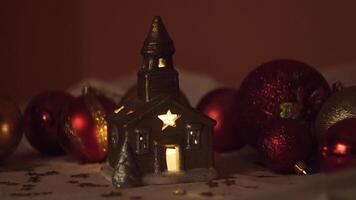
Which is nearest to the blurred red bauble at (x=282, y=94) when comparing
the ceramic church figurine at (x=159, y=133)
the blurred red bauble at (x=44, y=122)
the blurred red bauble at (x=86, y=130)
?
the ceramic church figurine at (x=159, y=133)

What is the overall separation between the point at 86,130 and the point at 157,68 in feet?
0.83

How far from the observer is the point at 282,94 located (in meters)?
1.19

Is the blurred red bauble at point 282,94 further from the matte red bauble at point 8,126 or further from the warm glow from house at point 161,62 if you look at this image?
the matte red bauble at point 8,126

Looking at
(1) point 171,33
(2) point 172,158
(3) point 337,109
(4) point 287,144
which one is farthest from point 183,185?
(1) point 171,33

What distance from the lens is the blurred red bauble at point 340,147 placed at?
96 centimetres

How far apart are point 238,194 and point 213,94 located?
0.46 meters

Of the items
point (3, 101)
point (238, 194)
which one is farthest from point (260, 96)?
point (3, 101)

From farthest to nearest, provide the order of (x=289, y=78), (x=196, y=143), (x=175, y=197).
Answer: (x=289, y=78), (x=196, y=143), (x=175, y=197)

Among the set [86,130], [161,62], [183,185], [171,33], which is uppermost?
[171,33]

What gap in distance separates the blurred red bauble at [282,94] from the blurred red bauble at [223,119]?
9 cm

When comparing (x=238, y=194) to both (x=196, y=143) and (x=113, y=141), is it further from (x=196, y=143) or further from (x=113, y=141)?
(x=113, y=141)

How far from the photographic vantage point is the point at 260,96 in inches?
47.8

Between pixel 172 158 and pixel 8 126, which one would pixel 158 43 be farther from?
pixel 8 126

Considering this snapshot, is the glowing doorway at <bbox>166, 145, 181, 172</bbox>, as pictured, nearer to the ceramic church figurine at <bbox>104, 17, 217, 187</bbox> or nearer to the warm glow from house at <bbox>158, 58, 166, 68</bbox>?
the ceramic church figurine at <bbox>104, 17, 217, 187</bbox>
